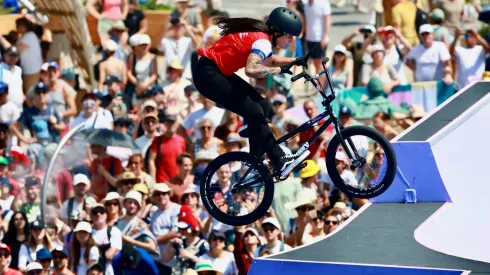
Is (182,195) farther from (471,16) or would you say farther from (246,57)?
(471,16)

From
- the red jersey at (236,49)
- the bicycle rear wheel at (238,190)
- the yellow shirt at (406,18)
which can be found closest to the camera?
the red jersey at (236,49)

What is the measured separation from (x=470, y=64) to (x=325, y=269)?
8.50 m

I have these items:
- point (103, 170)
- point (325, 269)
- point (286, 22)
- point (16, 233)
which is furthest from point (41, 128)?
point (325, 269)

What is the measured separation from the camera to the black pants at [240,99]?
37.8 ft

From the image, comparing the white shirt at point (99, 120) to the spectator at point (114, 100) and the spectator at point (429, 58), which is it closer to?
the spectator at point (114, 100)

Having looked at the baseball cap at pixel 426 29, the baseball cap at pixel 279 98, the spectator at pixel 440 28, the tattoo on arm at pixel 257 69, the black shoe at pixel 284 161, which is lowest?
the baseball cap at pixel 279 98

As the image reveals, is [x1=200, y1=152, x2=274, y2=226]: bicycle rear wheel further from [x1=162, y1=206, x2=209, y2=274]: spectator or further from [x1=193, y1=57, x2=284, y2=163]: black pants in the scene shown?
[x1=162, y1=206, x2=209, y2=274]: spectator

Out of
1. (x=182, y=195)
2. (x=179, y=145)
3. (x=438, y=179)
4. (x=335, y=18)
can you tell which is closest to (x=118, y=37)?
(x=179, y=145)

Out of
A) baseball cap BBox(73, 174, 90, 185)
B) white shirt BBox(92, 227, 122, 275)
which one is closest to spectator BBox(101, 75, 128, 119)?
baseball cap BBox(73, 174, 90, 185)

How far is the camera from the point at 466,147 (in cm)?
1404

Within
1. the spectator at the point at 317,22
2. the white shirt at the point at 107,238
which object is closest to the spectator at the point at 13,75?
the white shirt at the point at 107,238

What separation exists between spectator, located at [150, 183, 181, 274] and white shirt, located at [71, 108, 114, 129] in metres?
2.10

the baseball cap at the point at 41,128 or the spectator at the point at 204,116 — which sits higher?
the spectator at the point at 204,116

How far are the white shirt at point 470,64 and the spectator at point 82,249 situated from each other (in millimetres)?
6589
